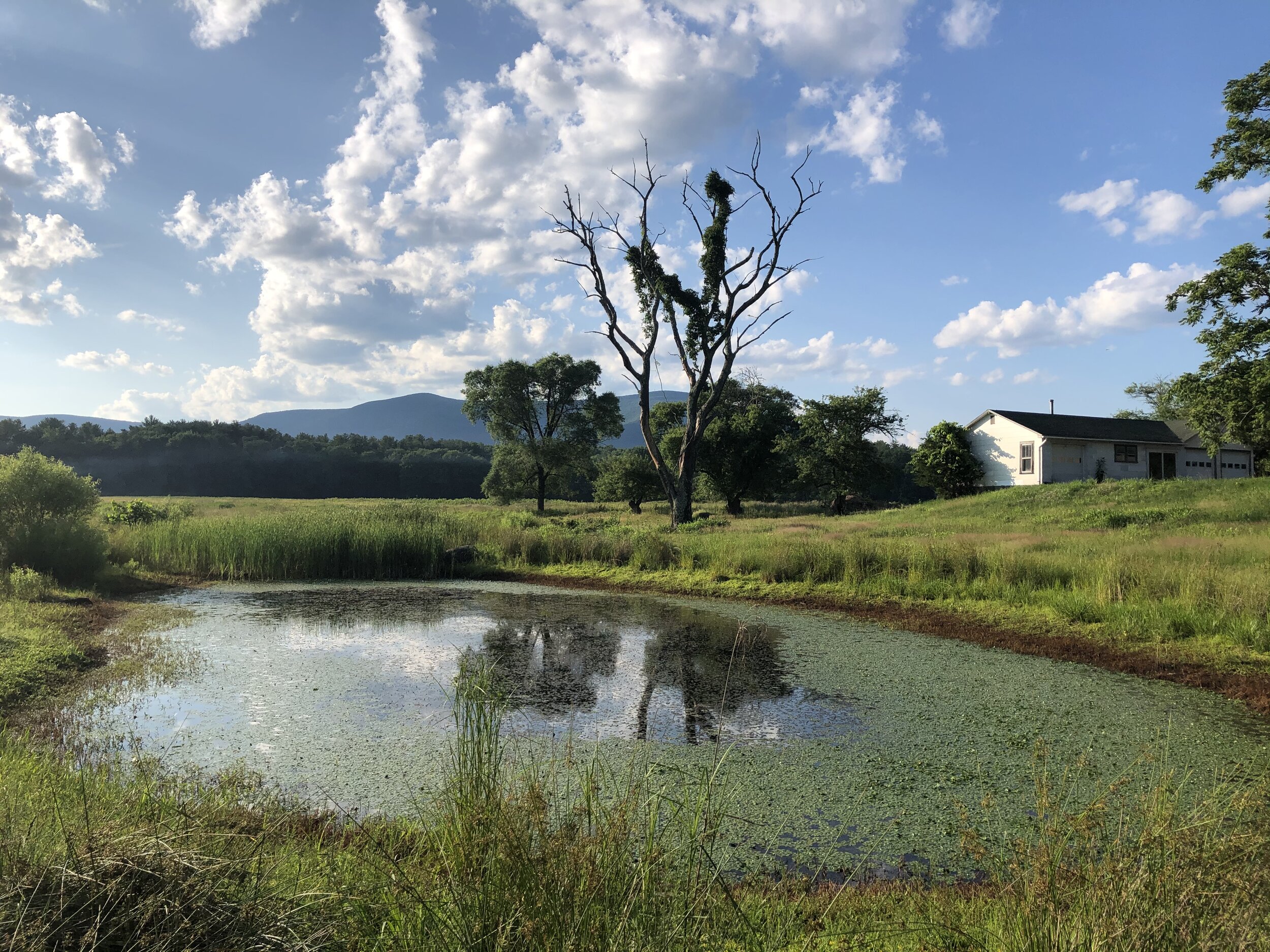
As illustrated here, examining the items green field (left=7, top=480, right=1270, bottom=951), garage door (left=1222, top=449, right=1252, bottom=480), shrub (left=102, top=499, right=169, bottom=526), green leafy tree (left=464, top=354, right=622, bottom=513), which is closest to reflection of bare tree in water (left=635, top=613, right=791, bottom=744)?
green field (left=7, top=480, right=1270, bottom=951)

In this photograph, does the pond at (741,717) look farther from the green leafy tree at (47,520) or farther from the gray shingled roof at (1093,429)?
the gray shingled roof at (1093,429)

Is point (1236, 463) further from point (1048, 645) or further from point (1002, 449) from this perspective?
point (1048, 645)

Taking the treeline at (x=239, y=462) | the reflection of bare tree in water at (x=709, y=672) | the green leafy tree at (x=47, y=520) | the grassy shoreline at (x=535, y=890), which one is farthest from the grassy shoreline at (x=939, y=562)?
the treeline at (x=239, y=462)

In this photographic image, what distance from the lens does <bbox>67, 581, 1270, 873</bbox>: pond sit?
13.2 ft

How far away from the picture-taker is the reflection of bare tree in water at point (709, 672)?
574 cm

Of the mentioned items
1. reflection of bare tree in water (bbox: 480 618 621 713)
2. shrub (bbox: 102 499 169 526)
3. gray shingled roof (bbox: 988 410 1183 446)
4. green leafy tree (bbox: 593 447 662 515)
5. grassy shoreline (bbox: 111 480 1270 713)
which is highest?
gray shingled roof (bbox: 988 410 1183 446)

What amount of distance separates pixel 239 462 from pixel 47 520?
53301mm

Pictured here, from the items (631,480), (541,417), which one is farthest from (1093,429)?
(541,417)

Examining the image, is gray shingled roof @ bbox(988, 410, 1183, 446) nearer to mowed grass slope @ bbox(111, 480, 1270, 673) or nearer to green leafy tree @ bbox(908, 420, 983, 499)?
green leafy tree @ bbox(908, 420, 983, 499)

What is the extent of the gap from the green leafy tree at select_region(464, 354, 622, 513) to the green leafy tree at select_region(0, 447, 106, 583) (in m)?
23.2

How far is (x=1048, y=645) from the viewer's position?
8016 millimetres

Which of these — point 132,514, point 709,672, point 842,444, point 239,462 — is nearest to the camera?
point 709,672

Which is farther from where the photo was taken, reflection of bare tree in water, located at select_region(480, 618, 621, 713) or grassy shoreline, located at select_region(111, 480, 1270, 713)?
grassy shoreline, located at select_region(111, 480, 1270, 713)

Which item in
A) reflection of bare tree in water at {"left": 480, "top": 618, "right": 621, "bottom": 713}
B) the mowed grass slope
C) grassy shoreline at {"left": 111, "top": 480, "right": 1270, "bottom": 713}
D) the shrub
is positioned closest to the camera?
reflection of bare tree in water at {"left": 480, "top": 618, "right": 621, "bottom": 713}
